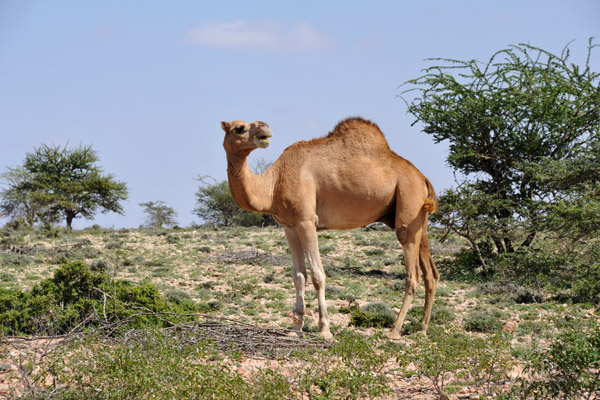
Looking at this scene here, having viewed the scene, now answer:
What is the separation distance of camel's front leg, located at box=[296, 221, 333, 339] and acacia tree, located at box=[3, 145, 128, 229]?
109 ft

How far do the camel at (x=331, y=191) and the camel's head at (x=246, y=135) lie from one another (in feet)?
0.05

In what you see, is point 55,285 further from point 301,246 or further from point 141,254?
point 141,254

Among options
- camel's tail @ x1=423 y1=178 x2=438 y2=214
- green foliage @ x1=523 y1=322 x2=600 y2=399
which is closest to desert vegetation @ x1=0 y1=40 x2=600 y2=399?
green foliage @ x1=523 y1=322 x2=600 y2=399

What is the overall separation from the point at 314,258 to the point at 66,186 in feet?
114

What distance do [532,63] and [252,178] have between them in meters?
14.8

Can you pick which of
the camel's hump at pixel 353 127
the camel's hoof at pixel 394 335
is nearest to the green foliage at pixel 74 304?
the camel's hoof at pixel 394 335

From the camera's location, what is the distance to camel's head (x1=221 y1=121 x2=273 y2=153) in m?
9.52

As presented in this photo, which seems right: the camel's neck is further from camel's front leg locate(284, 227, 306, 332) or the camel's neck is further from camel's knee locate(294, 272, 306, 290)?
camel's knee locate(294, 272, 306, 290)

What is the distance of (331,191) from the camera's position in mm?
10562

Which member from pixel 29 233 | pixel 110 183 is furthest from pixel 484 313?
pixel 110 183

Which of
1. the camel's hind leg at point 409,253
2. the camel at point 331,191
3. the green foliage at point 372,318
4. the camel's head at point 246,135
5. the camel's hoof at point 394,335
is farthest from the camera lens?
the green foliage at point 372,318

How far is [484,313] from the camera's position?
13.4 meters

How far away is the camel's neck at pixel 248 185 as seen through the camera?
9.84m

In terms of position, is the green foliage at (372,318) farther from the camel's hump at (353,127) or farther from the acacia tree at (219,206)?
the acacia tree at (219,206)
